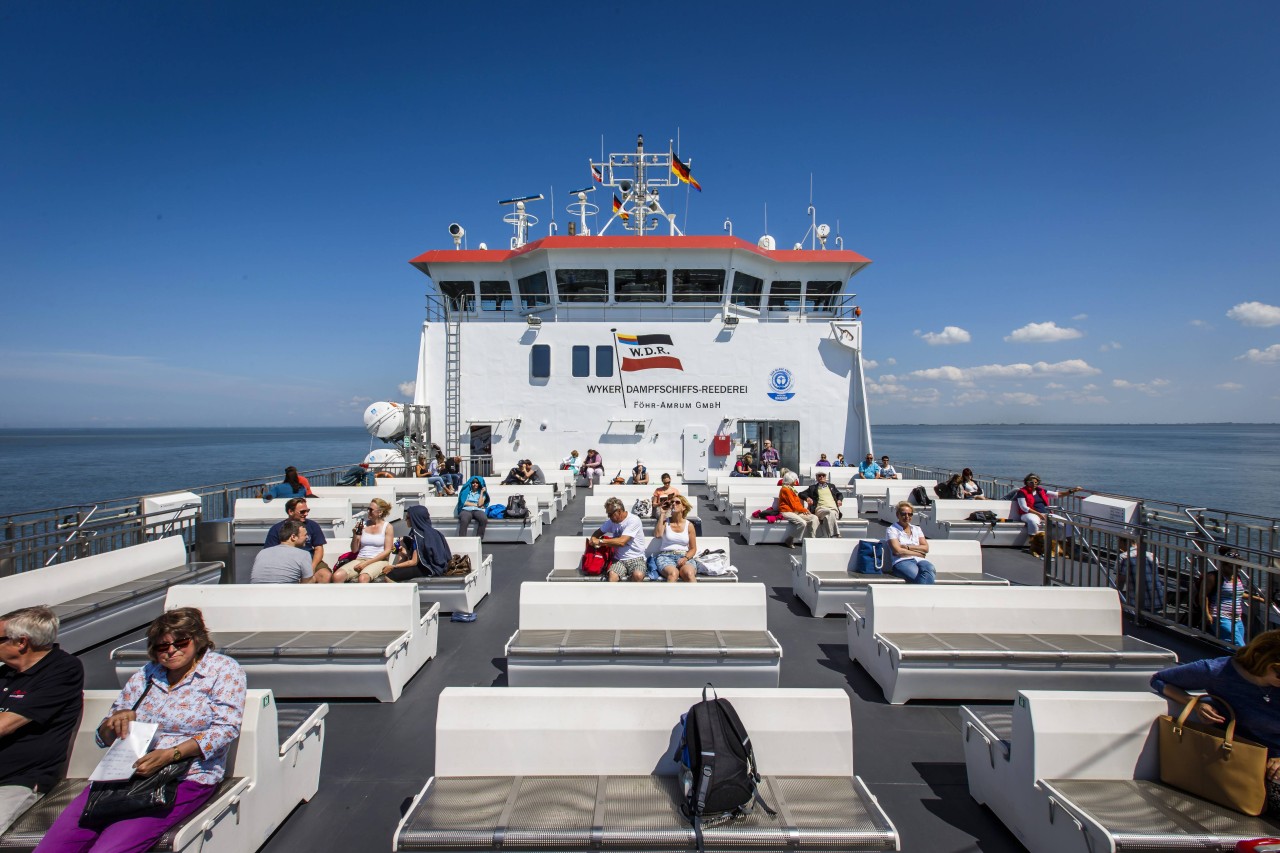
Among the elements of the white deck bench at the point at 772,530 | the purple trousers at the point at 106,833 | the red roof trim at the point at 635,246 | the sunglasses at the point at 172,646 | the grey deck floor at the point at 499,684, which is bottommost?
the grey deck floor at the point at 499,684

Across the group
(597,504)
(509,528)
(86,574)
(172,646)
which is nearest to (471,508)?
(509,528)

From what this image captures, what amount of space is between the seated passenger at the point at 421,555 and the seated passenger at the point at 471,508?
315 cm

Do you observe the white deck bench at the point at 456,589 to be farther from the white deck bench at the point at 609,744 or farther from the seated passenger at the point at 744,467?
the seated passenger at the point at 744,467

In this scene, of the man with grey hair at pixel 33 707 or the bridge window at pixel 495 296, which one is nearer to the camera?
the man with grey hair at pixel 33 707

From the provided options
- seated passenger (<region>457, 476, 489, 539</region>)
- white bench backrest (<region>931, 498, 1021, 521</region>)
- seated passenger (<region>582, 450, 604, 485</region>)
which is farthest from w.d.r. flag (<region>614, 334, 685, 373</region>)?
seated passenger (<region>457, 476, 489, 539</region>)

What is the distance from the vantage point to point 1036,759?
10.3 ft

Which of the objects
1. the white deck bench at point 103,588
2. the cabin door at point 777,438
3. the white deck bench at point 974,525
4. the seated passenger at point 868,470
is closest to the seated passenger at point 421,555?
the white deck bench at point 103,588

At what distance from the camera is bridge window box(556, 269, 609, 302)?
1916 centimetres

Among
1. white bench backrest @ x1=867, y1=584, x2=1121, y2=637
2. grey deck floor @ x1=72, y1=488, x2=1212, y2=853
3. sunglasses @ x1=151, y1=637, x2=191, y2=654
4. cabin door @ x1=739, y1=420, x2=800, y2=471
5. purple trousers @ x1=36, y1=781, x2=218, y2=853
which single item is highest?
cabin door @ x1=739, y1=420, x2=800, y2=471

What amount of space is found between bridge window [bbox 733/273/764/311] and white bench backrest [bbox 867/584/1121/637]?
15.2 m

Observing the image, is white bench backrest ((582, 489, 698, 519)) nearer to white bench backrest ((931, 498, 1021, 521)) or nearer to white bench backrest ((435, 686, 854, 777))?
white bench backrest ((931, 498, 1021, 521))

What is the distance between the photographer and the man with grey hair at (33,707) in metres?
2.96

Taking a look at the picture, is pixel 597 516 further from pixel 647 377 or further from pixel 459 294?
pixel 459 294

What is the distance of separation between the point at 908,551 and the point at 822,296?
48.9ft
